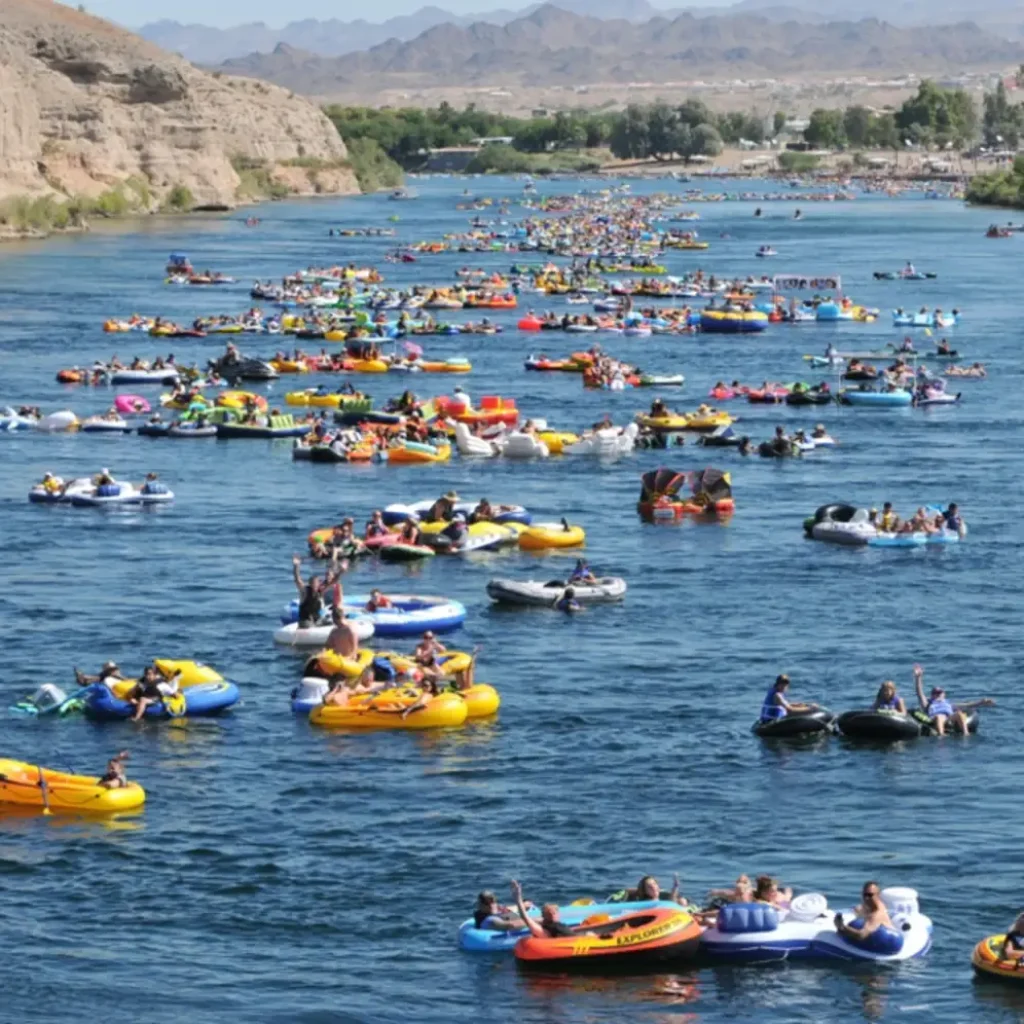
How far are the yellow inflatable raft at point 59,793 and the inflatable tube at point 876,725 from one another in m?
15.5

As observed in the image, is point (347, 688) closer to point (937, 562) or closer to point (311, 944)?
point (311, 944)

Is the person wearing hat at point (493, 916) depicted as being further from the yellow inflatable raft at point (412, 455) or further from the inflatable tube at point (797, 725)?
the yellow inflatable raft at point (412, 455)

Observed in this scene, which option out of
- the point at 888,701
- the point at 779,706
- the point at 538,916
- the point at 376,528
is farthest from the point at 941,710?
the point at 376,528

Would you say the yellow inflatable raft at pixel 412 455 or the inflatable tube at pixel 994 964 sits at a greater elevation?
the yellow inflatable raft at pixel 412 455

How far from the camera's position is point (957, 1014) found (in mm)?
37719

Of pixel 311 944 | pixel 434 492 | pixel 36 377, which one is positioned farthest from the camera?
pixel 36 377

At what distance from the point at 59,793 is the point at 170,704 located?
693 centimetres

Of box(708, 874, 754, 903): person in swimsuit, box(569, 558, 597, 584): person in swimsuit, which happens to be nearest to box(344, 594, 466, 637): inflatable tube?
box(569, 558, 597, 584): person in swimsuit

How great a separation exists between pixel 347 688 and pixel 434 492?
29353 millimetres

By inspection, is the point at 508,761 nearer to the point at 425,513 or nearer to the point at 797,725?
the point at 797,725

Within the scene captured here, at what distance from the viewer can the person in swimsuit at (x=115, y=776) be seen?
155 feet

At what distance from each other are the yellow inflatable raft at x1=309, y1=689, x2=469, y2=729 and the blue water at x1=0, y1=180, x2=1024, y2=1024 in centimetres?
69

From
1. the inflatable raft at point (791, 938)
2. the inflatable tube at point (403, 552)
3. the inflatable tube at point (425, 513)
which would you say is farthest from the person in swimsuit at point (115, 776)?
the inflatable tube at point (425, 513)

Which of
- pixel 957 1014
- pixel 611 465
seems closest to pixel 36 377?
pixel 611 465
